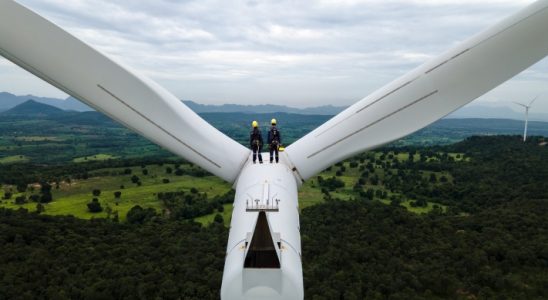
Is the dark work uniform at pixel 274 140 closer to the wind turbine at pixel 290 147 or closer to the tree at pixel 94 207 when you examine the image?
the wind turbine at pixel 290 147

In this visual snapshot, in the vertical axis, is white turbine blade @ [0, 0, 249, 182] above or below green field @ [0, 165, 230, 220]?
above

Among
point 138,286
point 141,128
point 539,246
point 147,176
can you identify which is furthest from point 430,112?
point 147,176

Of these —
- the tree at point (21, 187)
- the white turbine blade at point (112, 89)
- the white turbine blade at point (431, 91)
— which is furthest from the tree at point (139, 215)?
the white turbine blade at point (431, 91)

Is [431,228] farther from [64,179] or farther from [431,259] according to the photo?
[64,179]

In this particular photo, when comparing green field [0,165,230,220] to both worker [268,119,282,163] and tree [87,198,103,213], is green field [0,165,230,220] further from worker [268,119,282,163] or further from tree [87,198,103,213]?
worker [268,119,282,163]

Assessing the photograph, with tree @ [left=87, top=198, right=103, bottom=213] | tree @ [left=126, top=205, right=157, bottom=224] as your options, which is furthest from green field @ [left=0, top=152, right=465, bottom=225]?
tree @ [left=126, top=205, right=157, bottom=224]

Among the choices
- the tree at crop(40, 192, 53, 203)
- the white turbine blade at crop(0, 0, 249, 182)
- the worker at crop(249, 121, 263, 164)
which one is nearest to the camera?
the white turbine blade at crop(0, 0, 249, 182)

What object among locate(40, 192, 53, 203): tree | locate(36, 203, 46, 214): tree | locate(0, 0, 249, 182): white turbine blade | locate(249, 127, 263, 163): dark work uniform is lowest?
locate(36, 203, 46, 214): tree
